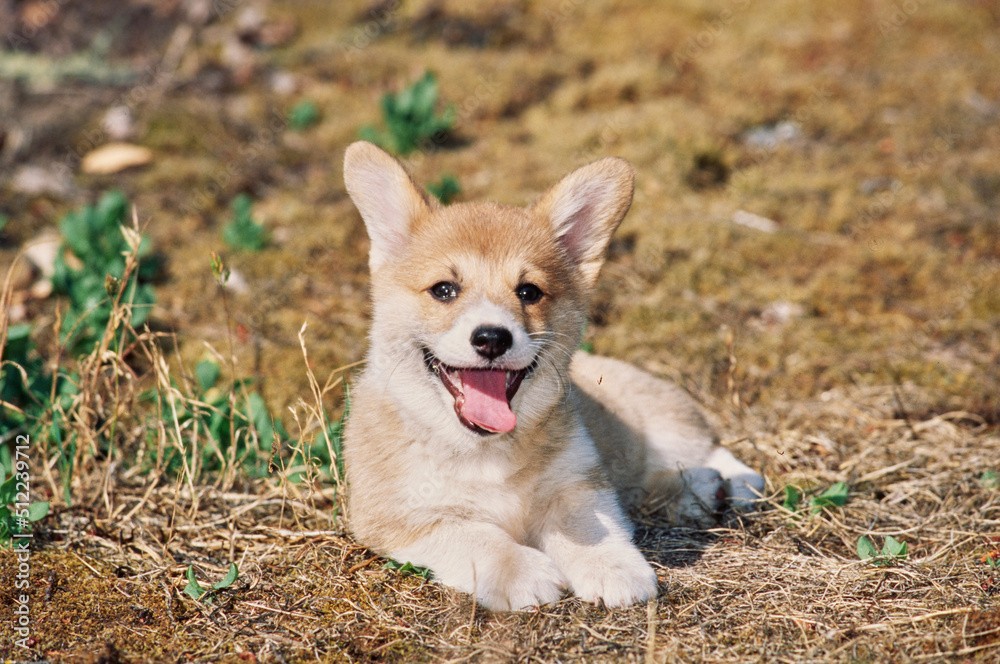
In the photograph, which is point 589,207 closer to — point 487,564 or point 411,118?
point 487,564

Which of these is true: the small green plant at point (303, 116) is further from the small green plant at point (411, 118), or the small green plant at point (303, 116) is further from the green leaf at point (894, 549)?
the green leaf at point (894, 549)

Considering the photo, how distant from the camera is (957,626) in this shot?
99.3 inches

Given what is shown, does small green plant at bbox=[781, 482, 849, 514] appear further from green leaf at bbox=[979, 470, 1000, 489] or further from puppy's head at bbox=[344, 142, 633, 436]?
puppy's head at bbox=[344, 142, 633, 436]

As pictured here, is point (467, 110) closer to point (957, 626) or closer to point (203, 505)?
point (203, 505)

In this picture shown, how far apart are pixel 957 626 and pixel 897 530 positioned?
783 mm

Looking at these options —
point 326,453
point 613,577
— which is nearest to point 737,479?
point 613,577

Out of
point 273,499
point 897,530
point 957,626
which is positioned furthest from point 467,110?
point 957,626

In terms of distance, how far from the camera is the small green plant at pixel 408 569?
288cm

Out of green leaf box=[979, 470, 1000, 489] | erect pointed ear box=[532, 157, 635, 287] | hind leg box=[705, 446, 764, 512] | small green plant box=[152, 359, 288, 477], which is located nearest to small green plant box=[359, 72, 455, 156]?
small green plant box=[152, 359, 288, 477]

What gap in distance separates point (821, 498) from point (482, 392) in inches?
61.9

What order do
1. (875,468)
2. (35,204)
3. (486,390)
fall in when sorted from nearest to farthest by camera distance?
(486,390), (875,468), (35,204)

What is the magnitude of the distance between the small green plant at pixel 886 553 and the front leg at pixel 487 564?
46.2 inches

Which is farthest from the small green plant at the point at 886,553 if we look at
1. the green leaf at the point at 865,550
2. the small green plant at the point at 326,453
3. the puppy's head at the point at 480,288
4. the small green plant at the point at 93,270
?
the small green plant at the point at 93,270

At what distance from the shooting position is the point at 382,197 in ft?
11.0
